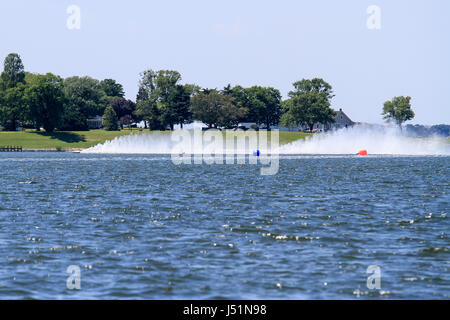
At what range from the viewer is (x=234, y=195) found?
52.0 meters

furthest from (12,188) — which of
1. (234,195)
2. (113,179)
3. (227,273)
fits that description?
(227,273)

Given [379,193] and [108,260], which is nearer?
[108,260]

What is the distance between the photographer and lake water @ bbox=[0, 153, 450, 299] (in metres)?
21.1

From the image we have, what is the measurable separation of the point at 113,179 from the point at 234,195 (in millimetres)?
23638

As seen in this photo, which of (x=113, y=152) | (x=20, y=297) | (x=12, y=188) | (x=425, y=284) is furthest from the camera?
(x=113, y=152)

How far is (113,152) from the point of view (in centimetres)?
19562

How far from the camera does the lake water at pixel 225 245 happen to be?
21141mm

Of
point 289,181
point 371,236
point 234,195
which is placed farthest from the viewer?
point 289,181

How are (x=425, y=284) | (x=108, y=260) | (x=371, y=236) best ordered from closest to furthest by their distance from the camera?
1. (x=425, y=284)
2. (x=108, y=260)
3. (x=371, y=236)

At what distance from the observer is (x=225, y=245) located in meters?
28.1
